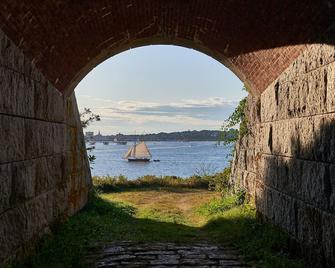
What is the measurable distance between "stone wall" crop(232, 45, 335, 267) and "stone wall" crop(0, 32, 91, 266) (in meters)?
3.92

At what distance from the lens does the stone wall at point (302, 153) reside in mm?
5875

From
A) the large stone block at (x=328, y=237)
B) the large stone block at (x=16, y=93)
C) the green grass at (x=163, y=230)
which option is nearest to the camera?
the large stone block at (x=328, y=237)

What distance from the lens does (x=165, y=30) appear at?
926cm

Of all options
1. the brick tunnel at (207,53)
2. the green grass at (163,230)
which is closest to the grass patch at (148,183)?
the green grass at (163,230)

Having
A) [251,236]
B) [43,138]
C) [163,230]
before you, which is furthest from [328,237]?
[43,138]

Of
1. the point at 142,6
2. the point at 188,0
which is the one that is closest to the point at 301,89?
the point at 188,0

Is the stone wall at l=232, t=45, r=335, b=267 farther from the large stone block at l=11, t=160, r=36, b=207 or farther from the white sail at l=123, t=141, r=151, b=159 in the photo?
the white sail at l=123, t=141, r=151, b=159

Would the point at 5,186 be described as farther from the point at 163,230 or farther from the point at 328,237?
the point at 163,230

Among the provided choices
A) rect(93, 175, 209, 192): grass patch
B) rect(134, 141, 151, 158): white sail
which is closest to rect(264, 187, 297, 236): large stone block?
rect(93, 175, 209, 192): grass patch

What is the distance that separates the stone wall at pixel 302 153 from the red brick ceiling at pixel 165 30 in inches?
15.7

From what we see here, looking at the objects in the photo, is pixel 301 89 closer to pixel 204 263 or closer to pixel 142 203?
pixel 204 263

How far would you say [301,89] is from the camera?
7047 mm

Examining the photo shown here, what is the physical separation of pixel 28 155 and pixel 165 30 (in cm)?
383

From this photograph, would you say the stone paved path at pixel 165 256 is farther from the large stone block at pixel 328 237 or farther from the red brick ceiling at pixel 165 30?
the red brick ceiling at pixel 165 30
